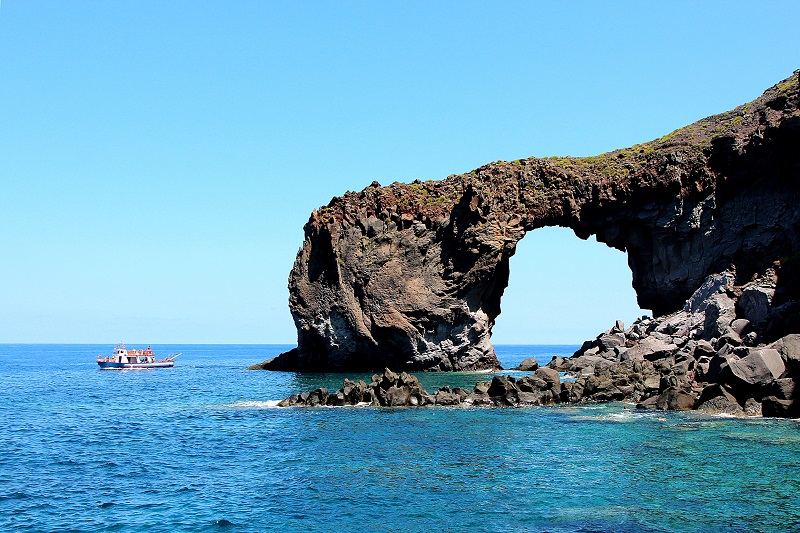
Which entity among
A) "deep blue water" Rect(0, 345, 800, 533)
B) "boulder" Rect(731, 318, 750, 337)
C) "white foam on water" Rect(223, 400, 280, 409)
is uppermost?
"boulder" Rect(731, 318, 750, 337)

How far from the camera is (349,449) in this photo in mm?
33781

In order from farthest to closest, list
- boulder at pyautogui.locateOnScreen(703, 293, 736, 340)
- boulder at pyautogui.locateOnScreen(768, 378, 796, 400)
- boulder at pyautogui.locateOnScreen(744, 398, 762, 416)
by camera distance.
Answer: boulder at pyautogui.locateOnScreen(703, 293, 736, 340)
boulder at pyautogui.locateOnScreen(744, 398, 762, 416)
boulder at pyautogui.locateOnScreen(768, 378, 796, 400)

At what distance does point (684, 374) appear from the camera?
52031mm

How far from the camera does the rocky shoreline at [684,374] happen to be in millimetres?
41344

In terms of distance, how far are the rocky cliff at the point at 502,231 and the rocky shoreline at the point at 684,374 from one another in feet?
23.3

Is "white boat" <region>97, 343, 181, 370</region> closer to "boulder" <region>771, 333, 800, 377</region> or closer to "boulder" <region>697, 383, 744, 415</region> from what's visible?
"boulder" <region>697, 383, 744, 415</region>

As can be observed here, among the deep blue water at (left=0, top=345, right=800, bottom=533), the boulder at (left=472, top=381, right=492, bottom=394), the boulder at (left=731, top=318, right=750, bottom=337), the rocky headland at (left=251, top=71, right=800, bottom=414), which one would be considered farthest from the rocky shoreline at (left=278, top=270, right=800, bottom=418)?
the deep blue water at (left=0, top=345, right=800, bottom=533)

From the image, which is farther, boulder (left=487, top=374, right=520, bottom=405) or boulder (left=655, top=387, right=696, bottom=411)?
boulder (left=487, top=374, right=520, bottom=405)

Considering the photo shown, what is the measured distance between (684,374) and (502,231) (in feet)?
107

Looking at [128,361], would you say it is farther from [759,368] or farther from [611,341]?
[759,368]

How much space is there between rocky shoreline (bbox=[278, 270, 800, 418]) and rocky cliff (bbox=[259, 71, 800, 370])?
7.09 metres

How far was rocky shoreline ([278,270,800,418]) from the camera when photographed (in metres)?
41.3

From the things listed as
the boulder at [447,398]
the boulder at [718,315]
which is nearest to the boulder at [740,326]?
the boulder at [718,315]

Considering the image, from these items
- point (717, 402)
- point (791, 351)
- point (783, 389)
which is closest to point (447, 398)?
point (717, 402)
